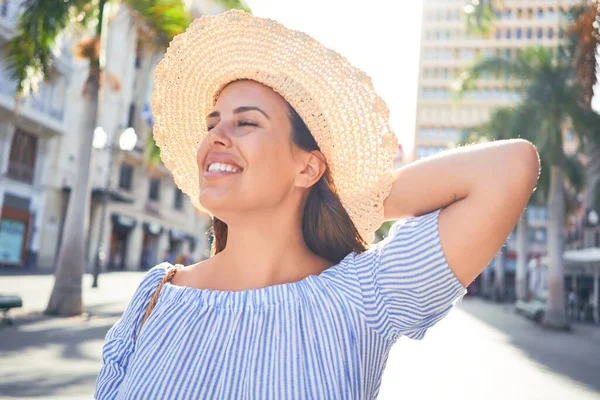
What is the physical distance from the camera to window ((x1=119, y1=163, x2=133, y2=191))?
3512 cm

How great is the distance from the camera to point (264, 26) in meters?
1.66

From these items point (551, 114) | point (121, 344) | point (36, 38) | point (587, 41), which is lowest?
point (121, 344)

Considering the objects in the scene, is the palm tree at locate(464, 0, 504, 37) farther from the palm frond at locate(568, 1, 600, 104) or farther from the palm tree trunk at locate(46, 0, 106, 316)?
the palm tree trunk at locate(46, 0, 106, 316)

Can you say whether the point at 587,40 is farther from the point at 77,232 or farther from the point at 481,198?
the point at 481,198

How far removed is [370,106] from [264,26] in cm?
39

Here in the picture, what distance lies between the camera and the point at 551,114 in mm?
16938

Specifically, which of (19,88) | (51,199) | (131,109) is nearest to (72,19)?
(19,88)

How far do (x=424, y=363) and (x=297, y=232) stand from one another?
6.93 m

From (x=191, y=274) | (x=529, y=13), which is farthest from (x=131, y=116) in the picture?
(x=529, y=13)

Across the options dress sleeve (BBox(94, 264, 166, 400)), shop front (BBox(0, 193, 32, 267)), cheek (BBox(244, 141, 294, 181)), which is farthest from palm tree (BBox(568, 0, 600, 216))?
shop front (BBox(0, 193, 32, 267))

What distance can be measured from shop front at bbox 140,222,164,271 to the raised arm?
38395 mm

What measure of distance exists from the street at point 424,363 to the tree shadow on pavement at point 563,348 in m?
0.02

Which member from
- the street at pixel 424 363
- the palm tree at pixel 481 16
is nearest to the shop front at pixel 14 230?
the street at pixel 424 363

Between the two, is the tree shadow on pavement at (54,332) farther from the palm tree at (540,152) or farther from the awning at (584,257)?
the awning at (584,257)
